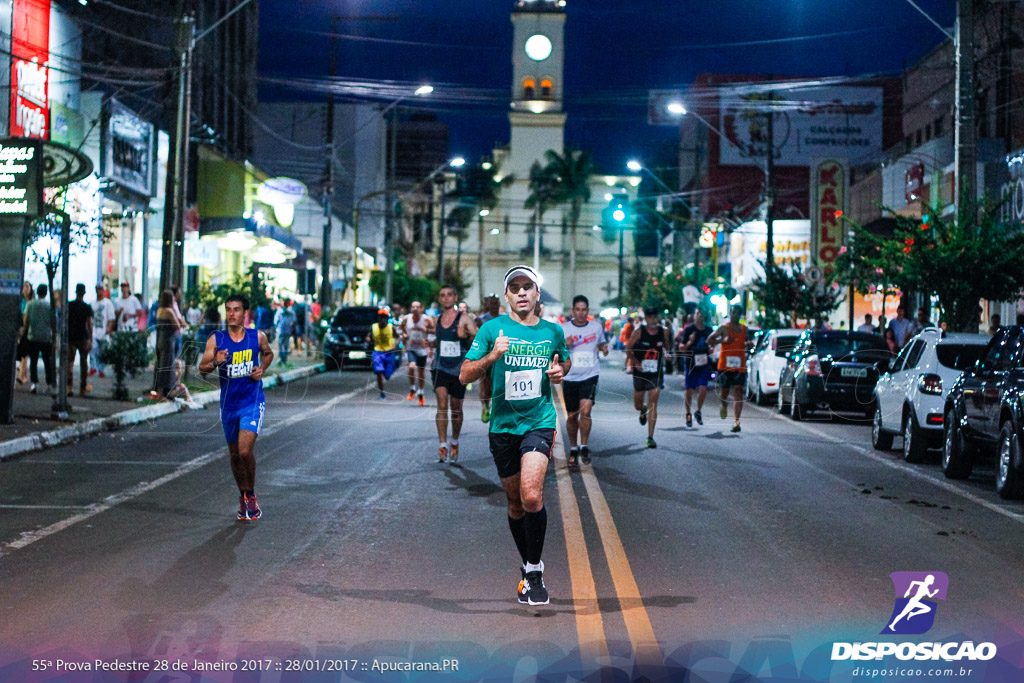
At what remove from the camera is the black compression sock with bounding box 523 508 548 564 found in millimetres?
7645

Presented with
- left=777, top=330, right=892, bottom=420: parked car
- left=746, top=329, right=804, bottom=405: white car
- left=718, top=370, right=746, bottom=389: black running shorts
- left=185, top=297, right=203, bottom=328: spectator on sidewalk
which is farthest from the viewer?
left=185, top=297, right=203, bottom=328: spectator on sidewalk

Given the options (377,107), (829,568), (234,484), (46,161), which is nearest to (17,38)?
(46,161)

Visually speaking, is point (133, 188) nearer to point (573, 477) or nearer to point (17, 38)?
point (17, 38)

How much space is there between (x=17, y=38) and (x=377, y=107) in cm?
5978

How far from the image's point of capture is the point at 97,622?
7.04 m

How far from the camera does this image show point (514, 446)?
7863mm

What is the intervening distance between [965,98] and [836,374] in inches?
208

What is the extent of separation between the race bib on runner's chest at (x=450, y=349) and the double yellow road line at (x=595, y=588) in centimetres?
323

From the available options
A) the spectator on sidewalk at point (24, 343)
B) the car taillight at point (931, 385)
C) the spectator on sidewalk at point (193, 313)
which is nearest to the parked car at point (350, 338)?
the spectator on sidewalk at point (193, 313)

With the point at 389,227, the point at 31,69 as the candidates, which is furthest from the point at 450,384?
the point at 389,227

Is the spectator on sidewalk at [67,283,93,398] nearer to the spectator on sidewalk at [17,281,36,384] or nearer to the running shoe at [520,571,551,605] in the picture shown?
the spectator on sidewalk at [17,281,36,384]

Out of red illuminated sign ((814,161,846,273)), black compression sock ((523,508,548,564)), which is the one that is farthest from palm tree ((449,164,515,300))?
black compression sock ((523,508,548,564))

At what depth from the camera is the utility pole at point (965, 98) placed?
23234mm

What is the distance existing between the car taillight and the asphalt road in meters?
0.89
